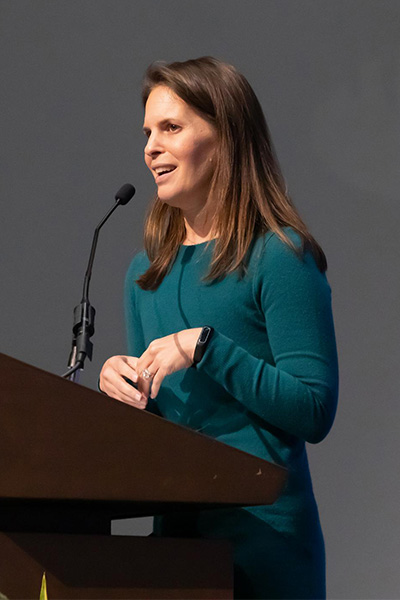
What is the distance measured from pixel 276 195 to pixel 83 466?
2.38 feet

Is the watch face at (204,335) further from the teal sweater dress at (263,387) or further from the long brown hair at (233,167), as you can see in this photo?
the long brown hair at (233,167)

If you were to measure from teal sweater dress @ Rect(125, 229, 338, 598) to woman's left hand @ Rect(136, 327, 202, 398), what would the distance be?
3cm

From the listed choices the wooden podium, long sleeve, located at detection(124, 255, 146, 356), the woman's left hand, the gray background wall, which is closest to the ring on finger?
the woman's left hand

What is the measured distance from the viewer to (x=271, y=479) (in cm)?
85

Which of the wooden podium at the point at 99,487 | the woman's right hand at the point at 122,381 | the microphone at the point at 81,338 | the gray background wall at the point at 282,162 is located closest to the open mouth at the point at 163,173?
the microphone at the point at 81,338

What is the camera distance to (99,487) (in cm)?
78

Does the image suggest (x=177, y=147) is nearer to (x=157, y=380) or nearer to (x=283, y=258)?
(x=283, y=258)

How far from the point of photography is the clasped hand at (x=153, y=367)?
1.04 meters

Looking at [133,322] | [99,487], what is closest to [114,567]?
[99,487]

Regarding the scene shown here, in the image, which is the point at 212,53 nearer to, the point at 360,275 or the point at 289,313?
the point at 360,275

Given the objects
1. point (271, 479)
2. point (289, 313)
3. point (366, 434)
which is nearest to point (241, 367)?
point (289, 313)

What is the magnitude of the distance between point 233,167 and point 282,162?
1.50 meters

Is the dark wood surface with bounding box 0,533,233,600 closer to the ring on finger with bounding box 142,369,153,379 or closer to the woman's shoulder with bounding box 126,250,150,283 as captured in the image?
the ring on finger with bounding box 142,369,153,379

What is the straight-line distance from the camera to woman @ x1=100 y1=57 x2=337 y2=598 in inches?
43.3
